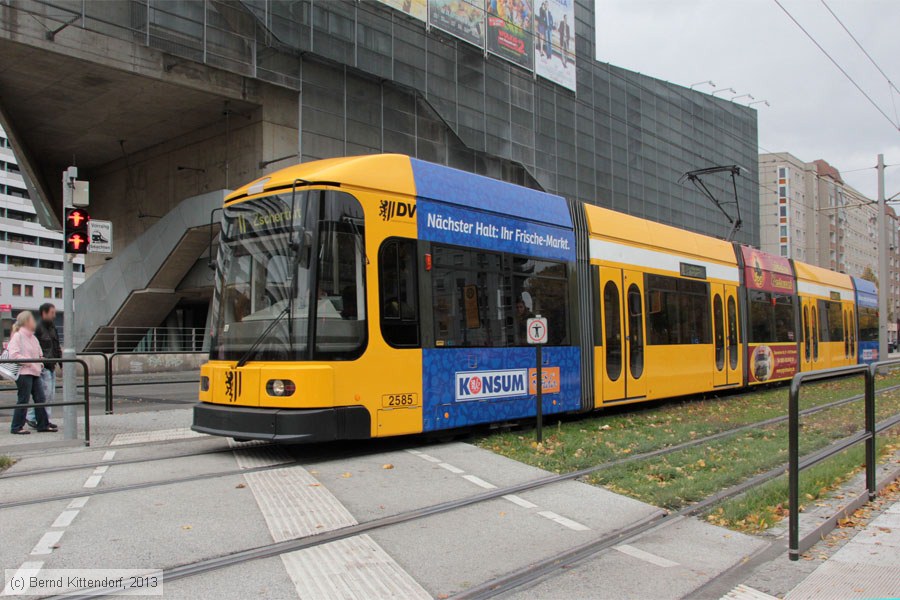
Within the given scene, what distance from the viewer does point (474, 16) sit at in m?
35.1

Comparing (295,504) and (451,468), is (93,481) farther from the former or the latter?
(451,468)

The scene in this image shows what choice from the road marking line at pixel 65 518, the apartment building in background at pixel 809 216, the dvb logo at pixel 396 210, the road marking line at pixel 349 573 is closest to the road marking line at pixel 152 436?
the road marking line at pixel 65 518

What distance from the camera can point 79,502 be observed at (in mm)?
5812

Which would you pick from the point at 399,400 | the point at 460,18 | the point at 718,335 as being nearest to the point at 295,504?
the point at 399,400

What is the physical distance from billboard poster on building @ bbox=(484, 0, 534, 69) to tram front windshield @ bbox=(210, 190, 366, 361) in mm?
31049

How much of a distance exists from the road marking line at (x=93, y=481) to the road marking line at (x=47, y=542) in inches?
60.4

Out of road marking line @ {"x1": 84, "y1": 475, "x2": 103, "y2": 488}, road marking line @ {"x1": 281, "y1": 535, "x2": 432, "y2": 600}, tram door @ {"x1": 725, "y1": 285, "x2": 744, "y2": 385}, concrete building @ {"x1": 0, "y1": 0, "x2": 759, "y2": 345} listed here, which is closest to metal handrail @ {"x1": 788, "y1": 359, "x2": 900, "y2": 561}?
road marking line @ {"x1": 281, "y1": 535, "x2": 432, "y2": 600}

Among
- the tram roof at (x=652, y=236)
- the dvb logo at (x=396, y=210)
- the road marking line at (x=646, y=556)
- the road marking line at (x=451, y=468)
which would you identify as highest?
the tram roof at (x=652, y=236)

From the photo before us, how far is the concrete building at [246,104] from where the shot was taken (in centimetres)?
2467

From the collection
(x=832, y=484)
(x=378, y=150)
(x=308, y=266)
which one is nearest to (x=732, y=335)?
(x=832, y=484)

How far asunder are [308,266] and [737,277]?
11.9 metres

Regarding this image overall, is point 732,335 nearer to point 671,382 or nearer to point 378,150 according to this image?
point 671,382

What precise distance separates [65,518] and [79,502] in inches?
20.2

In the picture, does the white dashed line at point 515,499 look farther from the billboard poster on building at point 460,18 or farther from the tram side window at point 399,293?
the billboard poster on building at point 460,18
